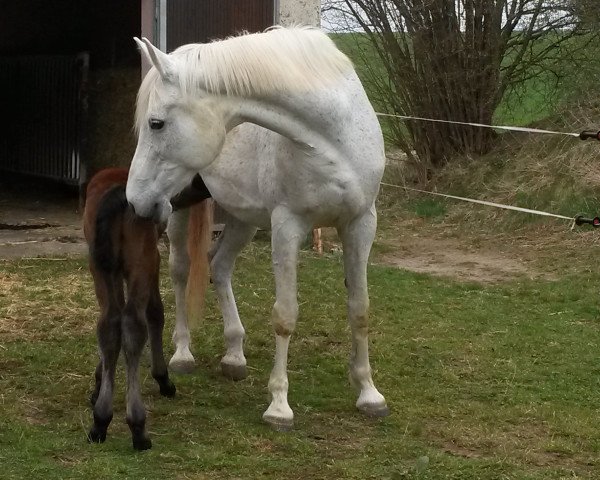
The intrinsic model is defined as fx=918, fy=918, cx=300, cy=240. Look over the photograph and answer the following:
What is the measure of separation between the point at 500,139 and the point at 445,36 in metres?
1.56

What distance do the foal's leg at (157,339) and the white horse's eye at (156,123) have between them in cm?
62

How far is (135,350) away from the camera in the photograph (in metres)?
3.54

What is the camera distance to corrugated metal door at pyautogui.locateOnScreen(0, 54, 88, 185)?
35.0 ft

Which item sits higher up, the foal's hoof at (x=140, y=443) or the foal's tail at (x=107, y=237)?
the foal's tail at (x=107, y=237)

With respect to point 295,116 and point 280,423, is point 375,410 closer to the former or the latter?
point 280,423

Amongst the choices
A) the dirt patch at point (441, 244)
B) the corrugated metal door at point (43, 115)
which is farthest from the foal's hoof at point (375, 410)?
the corrugated metal door at point (43, 115)

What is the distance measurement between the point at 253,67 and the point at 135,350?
122cm

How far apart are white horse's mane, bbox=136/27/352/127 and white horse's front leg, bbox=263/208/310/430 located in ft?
1.81

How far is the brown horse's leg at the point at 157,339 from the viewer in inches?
157

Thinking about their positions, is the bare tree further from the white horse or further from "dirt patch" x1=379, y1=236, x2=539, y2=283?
the white horse

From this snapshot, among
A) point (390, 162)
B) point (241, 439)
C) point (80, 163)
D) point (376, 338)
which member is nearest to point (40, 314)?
point (376, 338)

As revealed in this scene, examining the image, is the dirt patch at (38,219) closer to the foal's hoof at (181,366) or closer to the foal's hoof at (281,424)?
the foal's hoof at (181,366)

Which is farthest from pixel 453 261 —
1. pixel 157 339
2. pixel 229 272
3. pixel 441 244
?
pixel 157 339

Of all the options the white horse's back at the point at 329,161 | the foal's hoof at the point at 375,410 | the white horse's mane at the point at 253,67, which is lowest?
the foal's hoof at the point at 375,410
